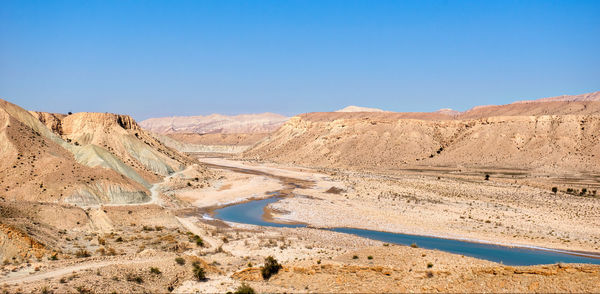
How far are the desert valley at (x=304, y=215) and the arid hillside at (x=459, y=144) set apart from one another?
443 millimetres

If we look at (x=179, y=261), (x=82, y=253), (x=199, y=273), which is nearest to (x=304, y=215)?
(x=82, y=253)

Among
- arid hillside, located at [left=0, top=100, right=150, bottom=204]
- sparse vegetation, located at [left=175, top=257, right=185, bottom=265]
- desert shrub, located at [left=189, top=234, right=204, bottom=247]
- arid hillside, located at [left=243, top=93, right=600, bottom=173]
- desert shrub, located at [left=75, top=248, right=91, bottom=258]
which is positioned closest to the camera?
sparse vegetation, located at [left=175, top=257, right=185, bottom=265]

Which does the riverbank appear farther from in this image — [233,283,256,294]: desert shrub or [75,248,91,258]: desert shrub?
[233,283,256,294]: desert shrub

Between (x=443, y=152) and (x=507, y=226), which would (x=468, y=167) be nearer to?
(x=443, y=152)

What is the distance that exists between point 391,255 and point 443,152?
2988 inches

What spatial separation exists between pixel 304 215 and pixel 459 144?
6095 centimetres

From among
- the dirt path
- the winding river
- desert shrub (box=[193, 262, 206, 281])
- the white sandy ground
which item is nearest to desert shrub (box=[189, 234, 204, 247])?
the dirt path

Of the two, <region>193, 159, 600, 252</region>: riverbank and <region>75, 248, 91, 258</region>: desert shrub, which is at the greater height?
<region>75, 248, 91, 258</region>: desert shrub

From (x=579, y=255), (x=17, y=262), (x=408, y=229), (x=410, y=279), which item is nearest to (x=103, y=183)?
(x=17, y=262)

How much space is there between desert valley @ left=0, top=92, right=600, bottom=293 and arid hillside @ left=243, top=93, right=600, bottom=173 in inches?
17.5

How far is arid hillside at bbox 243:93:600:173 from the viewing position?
245ft

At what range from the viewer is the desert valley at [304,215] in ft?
49.4

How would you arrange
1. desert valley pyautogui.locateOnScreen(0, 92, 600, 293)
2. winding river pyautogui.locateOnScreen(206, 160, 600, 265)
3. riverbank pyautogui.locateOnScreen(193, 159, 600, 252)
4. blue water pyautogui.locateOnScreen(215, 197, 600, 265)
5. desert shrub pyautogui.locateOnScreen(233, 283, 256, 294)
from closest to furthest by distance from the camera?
desert shrub pyautogui.locateOnScreen(233, 283, 256, 294)
desert valley pyautogui.locateOnScreen(0, 92, 600, 293)
blue water pyautogui.locateOnScreen(215, 197, 600, 265)
winding river pyautogui.locateOnScreen(206, 160, 600, 265)
riverbank pyautogui.locateOnScreen(193, 159, 600, 252)

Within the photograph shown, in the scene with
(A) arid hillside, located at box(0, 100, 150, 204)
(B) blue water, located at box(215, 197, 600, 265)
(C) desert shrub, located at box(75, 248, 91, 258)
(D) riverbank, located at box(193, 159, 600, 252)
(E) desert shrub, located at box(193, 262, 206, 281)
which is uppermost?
(A) arid hillside, located at box(0, 100, 150, 204)
